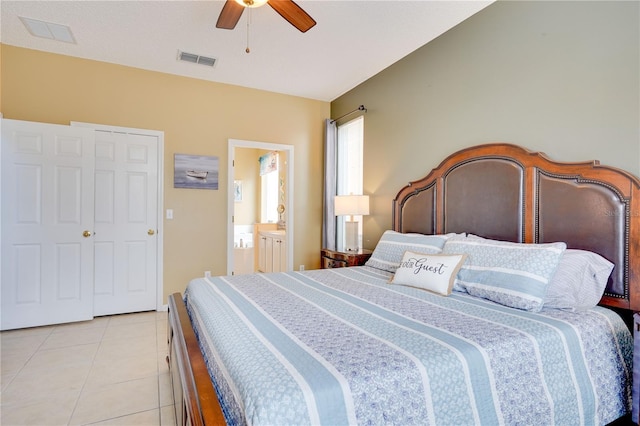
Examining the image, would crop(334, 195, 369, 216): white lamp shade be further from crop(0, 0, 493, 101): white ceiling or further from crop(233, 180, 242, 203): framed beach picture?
crop(233, 180, 242, 203): framed beach picture

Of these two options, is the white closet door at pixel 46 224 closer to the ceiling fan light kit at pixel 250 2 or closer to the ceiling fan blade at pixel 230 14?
the ceiling fan blade at pixel 230 14

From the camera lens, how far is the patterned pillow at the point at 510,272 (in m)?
1.71

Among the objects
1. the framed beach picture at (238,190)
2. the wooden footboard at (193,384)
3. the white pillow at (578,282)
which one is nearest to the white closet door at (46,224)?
the wooden footboard at (193,384)

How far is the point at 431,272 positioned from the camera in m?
2.07

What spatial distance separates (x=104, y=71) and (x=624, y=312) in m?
4.88

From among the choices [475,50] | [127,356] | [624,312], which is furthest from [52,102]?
[624,312]

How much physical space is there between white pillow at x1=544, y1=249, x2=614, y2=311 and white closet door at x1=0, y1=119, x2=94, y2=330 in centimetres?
403

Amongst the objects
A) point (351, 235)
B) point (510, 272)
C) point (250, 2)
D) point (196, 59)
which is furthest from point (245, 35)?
point (510, 272)

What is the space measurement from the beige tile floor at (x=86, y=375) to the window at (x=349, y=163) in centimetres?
251

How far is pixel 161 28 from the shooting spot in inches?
114

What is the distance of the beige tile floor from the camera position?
1907mm

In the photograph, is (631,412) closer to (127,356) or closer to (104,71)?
(127,356)

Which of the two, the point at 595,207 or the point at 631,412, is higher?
the point at 595,207

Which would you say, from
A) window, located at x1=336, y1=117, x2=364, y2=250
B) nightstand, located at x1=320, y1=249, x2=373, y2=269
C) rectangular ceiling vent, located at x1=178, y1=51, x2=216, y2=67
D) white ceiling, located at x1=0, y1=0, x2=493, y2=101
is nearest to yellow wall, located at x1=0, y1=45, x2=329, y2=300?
white ceiling, located at x1=0, y1=0, x2=493, y2=101
